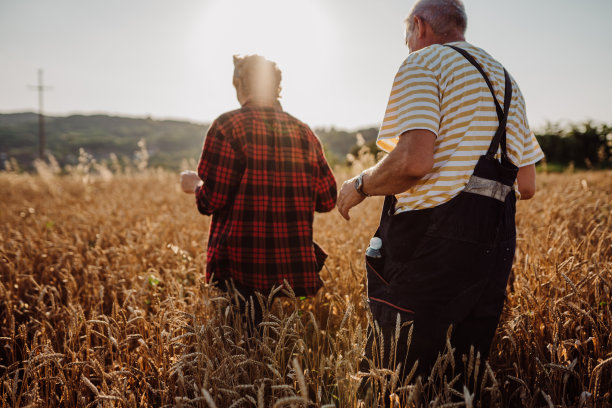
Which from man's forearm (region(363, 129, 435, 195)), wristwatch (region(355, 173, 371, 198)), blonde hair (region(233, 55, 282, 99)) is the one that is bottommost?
wristwatch (region(355, 173, 371, 198))

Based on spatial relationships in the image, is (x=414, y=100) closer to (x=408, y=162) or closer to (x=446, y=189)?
(x=408, y=162)

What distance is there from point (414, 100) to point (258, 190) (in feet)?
3.78

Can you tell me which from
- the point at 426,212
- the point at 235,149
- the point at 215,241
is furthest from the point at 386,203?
the point at 215,241

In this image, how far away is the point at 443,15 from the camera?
154cm

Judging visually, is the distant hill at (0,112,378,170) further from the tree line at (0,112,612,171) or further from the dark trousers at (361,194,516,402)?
the dark trousers at (361,194,516,402)

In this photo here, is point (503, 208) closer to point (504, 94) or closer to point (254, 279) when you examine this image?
point (504, 94)

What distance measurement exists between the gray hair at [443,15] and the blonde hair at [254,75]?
40.4 inches

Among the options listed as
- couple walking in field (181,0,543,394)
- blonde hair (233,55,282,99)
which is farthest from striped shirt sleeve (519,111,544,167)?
blonde hair (233,55,282,99)

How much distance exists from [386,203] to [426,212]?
8.6 inches

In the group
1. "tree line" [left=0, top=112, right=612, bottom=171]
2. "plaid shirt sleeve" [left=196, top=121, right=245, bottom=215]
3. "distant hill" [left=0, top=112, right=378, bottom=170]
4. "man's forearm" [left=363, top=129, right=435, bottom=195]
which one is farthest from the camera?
"distant hill" [left=0, top=112, right=378, bottom=170]

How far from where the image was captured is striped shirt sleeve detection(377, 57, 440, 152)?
1340 mm

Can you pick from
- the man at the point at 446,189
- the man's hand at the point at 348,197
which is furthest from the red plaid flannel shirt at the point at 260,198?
the man at the point at 446,189

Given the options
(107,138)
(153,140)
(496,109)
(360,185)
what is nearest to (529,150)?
(496,109)

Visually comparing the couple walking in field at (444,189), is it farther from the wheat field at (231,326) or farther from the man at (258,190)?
the man at (258,190)
